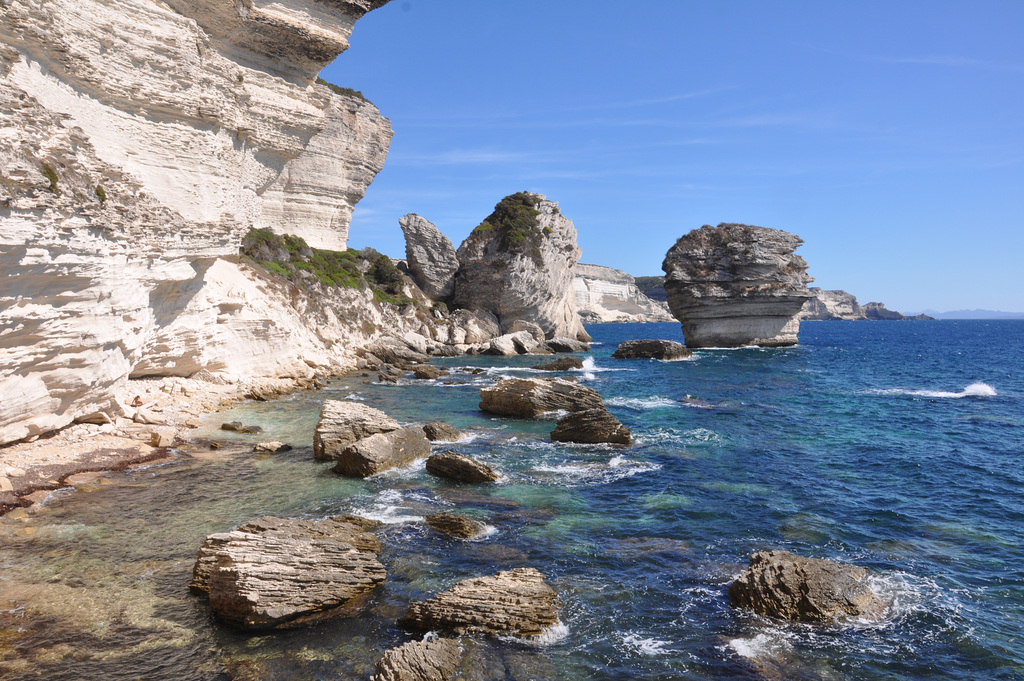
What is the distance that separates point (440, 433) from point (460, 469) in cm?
499

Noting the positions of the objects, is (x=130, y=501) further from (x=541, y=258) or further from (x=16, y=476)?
(x=541, y=258)

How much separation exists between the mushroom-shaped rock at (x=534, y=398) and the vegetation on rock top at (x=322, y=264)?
64.1 ft

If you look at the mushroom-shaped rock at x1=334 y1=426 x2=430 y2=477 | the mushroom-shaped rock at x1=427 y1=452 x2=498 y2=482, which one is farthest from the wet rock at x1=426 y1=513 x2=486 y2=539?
the mushroom-shaped rock at x1=334 y1=426 x2=430 y2=477

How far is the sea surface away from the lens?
26.4 ft

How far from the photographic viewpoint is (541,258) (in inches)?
2435

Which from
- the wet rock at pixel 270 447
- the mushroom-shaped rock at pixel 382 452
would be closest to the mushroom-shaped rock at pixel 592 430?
the mushroom-shaped rock at pixel 382 452

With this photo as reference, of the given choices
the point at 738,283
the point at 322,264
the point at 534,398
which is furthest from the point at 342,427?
the point at 738,283

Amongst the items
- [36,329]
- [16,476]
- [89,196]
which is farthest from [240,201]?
[16,476]

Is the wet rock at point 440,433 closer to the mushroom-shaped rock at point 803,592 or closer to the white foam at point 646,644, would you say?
the mushroom-shaped rock at point 803,592

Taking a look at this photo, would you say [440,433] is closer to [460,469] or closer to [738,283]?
[460,469]

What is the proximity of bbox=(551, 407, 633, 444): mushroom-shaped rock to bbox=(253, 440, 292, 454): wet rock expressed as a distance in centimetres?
898

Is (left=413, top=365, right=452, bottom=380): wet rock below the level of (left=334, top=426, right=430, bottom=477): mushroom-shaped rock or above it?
above

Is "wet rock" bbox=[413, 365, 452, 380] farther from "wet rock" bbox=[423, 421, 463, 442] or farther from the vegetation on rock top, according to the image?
"wet rock" bbox=[423, 421, 463, 442]

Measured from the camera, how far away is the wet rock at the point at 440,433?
20.8 meters
